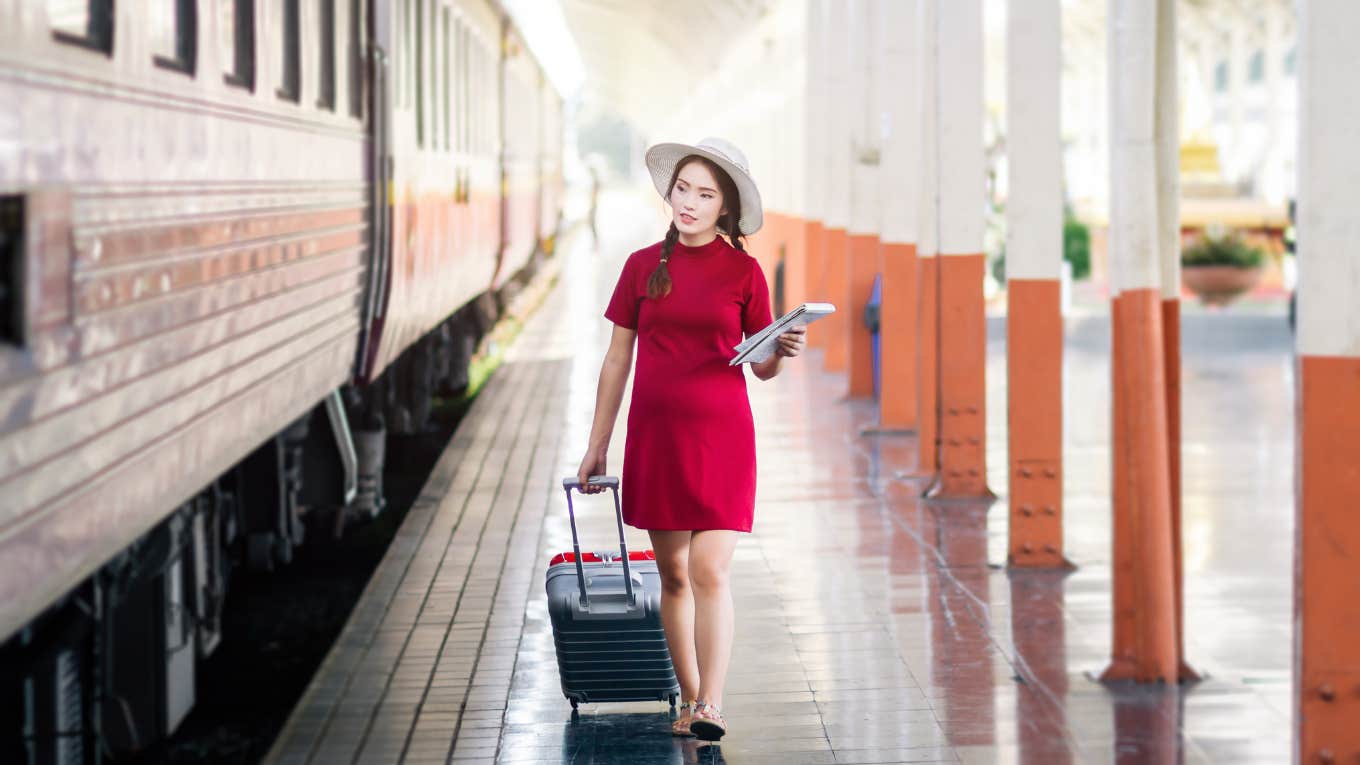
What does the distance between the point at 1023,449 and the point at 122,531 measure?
5202mm

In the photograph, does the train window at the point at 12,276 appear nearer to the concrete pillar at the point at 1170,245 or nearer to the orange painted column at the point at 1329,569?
the orange painted column at the point at 1329,569

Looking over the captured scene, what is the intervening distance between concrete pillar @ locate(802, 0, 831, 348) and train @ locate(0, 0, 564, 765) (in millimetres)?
8387

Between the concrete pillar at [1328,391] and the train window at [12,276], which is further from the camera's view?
the concrete pillar at [1328,391]

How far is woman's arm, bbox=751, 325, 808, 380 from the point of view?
5.09 meters

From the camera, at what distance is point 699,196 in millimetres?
5344

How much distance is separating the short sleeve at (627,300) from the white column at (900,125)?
7.13m

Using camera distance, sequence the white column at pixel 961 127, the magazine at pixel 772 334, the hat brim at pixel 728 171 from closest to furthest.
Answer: the magazine at pixel 772 334 < the hat brim at pixel 728 171 < the white column at pixel 961 127

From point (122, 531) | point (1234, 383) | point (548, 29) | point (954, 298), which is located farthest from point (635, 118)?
point (122, 531)

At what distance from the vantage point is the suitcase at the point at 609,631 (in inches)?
231

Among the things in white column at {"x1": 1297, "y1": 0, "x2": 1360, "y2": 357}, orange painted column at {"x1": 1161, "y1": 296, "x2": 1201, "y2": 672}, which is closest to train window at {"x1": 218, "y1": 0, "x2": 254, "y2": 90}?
white column at {"x1": 1297, "y1": 0, "x2": 1360, "y2": 357}

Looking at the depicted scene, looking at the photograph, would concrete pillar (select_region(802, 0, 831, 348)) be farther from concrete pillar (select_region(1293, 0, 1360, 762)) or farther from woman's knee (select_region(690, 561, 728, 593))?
concrete pillar (select_region(1293, 0, 1360, 762))

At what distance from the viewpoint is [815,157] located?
19750 mm

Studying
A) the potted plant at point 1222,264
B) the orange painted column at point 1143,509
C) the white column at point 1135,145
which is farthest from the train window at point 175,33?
the potted plant at point 1222,264

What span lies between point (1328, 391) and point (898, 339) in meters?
8.35
